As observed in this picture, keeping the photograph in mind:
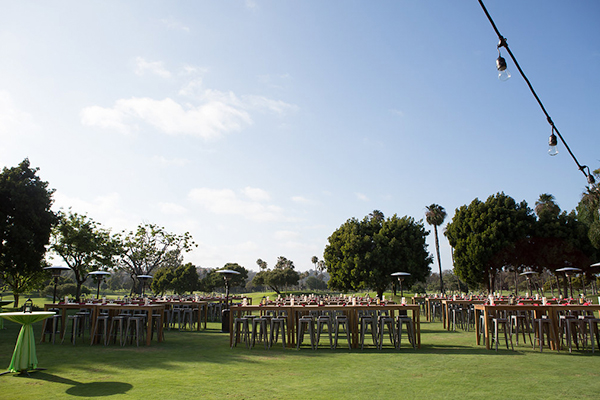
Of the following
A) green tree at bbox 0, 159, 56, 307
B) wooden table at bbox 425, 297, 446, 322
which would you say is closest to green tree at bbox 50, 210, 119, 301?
green tree at bbox 0, 159, 56, 307

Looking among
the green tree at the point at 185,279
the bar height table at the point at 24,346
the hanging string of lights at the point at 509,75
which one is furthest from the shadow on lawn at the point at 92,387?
the green tree at the point at 185,279

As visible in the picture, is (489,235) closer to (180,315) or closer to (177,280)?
(180,315)

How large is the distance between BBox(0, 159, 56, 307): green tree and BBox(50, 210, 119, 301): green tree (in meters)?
2.38

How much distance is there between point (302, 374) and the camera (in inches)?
216

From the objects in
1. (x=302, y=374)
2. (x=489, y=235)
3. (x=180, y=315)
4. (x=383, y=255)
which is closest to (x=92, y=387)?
(x=302, y=374)

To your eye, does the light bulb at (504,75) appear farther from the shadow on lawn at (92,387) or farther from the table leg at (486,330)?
the shadow on lawn at (92,387)

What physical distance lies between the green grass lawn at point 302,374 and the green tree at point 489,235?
1842 cm

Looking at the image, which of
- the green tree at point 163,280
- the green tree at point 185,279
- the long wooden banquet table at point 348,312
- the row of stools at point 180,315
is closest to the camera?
the long wooden banquet table at point 348,312

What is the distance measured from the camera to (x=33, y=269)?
17156mm

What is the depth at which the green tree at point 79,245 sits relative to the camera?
66.2 ft

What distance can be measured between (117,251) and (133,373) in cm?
2071

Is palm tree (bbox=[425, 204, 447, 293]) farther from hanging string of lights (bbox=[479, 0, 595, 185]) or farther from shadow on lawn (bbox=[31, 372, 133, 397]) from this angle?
shadow on lawn (bbox=[31, 372, 133, 397])

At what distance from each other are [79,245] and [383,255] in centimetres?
1839

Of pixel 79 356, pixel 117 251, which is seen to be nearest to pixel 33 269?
pixel 117 251
